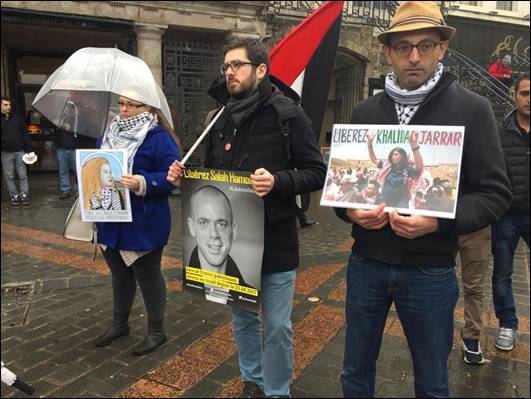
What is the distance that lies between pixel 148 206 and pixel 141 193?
0.54ft

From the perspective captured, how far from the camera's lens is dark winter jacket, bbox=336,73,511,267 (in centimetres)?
185

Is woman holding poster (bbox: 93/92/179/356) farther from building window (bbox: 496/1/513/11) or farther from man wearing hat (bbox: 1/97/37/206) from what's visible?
building window (bbox: 496/1/513/11)

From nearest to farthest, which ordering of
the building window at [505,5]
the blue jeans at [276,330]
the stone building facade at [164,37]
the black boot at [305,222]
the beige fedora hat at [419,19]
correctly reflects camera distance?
1. the beige fedora hat at [419,19]
2. the blue jeans at [276,330]
3. the black boot at [305,222]
4. the stone building facade at [164,37]
5. the building window at [505,5]

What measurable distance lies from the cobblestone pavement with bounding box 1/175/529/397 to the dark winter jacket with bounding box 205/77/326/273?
1114mm

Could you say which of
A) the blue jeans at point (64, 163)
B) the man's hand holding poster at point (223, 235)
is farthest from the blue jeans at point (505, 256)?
the blue jeans at point (64, 163)

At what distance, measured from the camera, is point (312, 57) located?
4.96 metres

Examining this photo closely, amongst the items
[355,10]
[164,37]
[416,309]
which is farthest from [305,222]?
[355,10]

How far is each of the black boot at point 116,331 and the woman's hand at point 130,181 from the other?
3.93 ft

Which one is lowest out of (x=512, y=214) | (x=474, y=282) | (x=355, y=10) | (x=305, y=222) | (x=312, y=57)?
(x=305, y=222)

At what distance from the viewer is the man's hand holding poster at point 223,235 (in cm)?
240

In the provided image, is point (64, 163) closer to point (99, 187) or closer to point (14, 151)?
point (14, 151)

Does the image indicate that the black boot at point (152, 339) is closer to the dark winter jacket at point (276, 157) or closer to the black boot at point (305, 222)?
the dark winter jacket at point (276, 157)

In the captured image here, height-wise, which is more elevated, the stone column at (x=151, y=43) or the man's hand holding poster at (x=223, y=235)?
the stone column at (x=151, y=43)

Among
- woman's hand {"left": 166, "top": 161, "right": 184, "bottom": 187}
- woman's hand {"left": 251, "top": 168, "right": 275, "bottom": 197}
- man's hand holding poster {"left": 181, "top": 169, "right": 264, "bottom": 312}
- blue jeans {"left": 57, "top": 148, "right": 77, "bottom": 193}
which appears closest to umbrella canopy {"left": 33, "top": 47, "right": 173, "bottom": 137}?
woman's hand {"left": 166, "top": 161, "right": 184, "bottom": 187}
